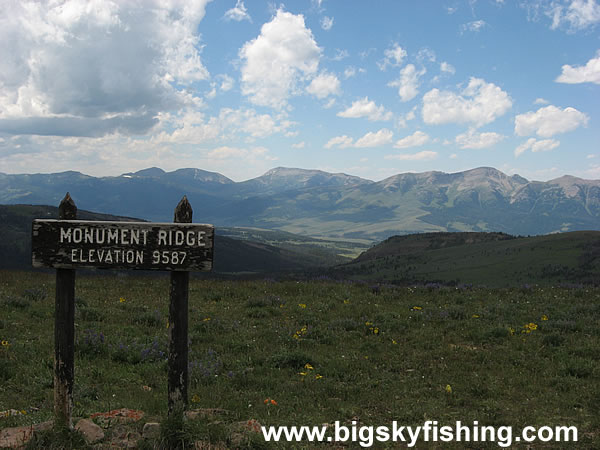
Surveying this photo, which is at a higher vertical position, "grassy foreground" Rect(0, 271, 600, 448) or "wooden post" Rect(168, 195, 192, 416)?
"wooden post" Rect(168, 195, 192, 416)

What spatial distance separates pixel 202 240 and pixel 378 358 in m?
6.73

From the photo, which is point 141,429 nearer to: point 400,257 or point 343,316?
point 343,316

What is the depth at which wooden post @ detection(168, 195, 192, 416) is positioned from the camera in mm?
6719

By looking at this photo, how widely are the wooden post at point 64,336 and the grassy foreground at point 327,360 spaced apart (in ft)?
3.07

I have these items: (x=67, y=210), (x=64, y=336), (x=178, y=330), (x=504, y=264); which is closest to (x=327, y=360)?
(x=178, y=330)

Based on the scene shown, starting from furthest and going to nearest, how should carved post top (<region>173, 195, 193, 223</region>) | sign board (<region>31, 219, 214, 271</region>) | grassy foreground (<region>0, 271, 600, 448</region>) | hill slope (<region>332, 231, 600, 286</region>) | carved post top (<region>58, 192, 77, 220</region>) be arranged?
1. hill slope (<region>332, 231, 600, 286</region>)
2. grassy foreground (<region>0, 271, 600, 448</region>)
3. carved post top (<region>58, 192, 77, 220</region>)
4. carved post top (<region>173, 195, 193, 223</region>)
5. sign board (<region>31, 219, 214, 271</region>)

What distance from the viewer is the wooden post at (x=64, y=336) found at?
666cm

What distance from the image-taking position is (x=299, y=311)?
655 inches

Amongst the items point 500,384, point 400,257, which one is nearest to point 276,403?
point 500,384

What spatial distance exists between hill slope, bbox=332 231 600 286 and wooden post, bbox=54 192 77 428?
127ft

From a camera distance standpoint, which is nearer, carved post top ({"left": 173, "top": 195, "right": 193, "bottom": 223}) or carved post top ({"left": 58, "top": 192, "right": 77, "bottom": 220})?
carved post top ({"left": 173, "top": 195, "right": 193, "bottom": 223})

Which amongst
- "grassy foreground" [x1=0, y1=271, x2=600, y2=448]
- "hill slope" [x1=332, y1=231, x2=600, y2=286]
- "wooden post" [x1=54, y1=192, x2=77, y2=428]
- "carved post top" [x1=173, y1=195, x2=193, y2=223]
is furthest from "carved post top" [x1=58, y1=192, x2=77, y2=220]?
"hill slope" [x1=332, y1=231, x2=600, y2=286]

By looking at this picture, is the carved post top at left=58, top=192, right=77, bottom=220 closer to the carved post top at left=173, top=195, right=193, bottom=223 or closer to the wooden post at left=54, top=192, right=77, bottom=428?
the wooden post at left=54, top=192, right=77, bottom=428

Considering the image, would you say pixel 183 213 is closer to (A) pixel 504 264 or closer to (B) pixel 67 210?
(B) pixel 67 210
